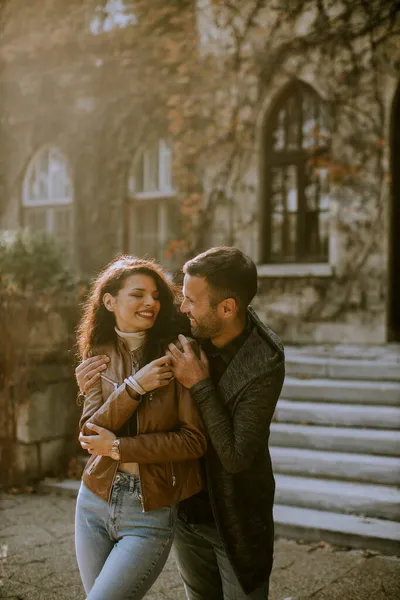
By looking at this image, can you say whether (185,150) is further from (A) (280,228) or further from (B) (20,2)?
Answer: (B) (20,2)

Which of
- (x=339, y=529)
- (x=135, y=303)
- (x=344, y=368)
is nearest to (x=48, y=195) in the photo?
(x=344, y=368)

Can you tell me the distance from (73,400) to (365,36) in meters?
5.56

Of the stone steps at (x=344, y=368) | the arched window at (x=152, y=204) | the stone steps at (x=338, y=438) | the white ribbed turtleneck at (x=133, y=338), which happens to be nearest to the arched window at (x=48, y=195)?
the arched window at (x=152, y=204)

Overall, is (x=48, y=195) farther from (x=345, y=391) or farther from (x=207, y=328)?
(x=207, y=328)

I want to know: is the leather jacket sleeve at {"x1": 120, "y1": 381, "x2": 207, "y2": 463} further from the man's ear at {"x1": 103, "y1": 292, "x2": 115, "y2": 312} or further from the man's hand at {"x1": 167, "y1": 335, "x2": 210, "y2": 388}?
the man's ear at {"x1": 103, "y1": 292, "x2": 115, "y2": 312}

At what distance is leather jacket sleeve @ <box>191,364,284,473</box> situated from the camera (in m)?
2.41

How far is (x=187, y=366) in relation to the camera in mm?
2457

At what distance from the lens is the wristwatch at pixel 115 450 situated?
7.73 ft

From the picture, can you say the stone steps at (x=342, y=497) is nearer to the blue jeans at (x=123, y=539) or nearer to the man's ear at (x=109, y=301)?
the blue jeans at (x=123, y=539)

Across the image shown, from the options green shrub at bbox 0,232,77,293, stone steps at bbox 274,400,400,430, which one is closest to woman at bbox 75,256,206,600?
stone steps at bbox 274,400,400,430

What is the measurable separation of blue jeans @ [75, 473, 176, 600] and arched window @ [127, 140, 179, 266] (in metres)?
7.98

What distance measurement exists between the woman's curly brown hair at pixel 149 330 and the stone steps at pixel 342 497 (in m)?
2.97

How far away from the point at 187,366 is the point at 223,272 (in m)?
0.35

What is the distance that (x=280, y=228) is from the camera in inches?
376
